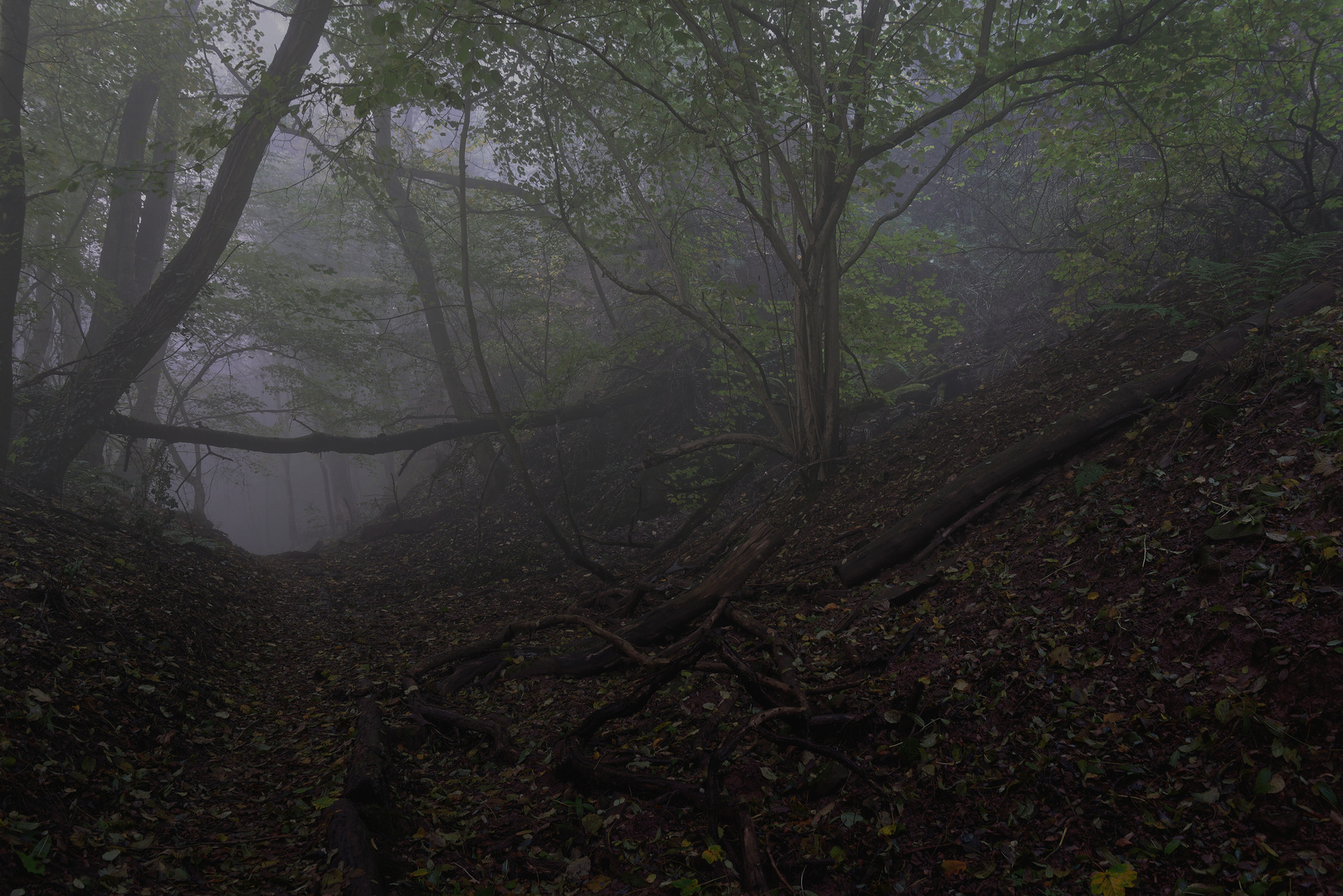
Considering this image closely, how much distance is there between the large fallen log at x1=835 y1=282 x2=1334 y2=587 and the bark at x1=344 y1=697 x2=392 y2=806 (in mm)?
3432

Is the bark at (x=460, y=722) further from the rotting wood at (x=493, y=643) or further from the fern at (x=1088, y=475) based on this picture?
the fern at (x=1088, y=475)

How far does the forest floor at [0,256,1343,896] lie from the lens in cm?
231

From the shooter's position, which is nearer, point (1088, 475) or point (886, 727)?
point (886, 727)

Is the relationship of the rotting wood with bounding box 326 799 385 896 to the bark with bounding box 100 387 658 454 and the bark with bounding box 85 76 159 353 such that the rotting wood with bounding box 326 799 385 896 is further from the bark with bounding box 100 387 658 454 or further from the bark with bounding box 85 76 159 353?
the bark with bounding box 85 76 159 353

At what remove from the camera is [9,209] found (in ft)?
25.2

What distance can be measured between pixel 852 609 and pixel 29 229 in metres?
18.3

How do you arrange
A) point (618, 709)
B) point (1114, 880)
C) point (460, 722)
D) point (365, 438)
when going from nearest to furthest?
point (1114, 880), point (618, 709), point (460, 722), point (365, 438)

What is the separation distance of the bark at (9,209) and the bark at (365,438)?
2070 millimetres

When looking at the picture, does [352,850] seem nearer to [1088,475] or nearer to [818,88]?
[1088,475]

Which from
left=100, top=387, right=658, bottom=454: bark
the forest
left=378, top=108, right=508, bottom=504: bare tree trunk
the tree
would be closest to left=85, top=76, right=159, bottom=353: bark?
the forest

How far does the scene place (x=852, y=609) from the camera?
15.2 ft

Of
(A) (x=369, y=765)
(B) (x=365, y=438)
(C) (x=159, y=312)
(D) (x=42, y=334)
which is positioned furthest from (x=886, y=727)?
(D) (x=42, y=334)

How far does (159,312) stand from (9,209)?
1.94 meters

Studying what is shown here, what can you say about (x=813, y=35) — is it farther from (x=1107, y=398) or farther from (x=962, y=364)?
(x=962, y=364)
